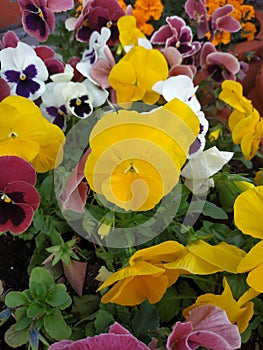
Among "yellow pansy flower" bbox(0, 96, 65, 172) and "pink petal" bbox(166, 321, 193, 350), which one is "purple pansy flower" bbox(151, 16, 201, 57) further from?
"pink petal" bbox(166, 321, 193, 350)

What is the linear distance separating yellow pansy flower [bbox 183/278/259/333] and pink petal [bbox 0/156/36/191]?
Answer: 252 millimetres

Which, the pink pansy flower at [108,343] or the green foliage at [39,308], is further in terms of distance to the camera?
the green foliage at [39,308]

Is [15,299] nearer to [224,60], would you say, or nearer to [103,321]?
[103,321]

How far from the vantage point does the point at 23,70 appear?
0.89 metres

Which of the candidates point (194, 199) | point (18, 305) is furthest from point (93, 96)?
point (18, 305)

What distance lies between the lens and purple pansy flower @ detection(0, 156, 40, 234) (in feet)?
2.23

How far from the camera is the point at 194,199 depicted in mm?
858

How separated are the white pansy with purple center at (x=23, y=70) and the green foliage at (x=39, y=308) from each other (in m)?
0.29

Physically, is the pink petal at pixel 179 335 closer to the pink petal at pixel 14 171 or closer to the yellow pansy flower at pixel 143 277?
the yellow pansy flower at pixel 143 277

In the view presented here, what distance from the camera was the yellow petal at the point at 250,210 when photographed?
0.68 m

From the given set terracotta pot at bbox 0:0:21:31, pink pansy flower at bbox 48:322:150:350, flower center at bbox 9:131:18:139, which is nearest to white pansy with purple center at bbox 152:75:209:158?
flower center at bbox 9:131:18:139

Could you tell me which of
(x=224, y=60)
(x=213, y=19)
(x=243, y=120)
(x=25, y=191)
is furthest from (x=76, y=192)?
(x=213, y=19)

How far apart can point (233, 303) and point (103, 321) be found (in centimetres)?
16

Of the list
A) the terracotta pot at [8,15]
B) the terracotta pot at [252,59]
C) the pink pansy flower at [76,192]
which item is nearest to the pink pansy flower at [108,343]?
the pink pansy flower at [76,192]
